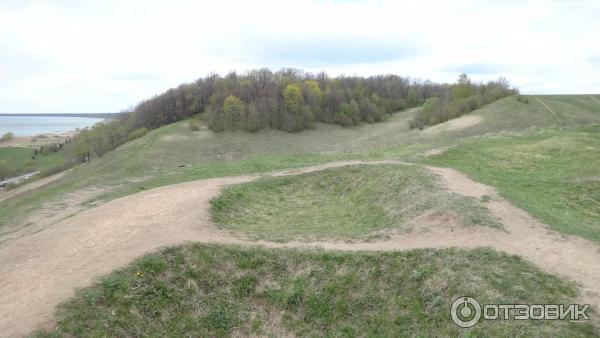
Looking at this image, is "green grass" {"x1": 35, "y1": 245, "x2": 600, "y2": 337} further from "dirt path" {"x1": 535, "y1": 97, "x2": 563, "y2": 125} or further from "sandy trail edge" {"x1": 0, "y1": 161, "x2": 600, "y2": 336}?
"dirt path" {"x1": 535, "y1": 97, "x2": 563, "y2": 125}

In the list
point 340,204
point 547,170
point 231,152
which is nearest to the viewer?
point 340,204

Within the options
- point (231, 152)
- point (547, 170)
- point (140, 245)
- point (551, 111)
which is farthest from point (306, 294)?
point (551, 111)

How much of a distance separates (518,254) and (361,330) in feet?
14.8

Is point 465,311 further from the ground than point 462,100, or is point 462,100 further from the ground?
point 462,100

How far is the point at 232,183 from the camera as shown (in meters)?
19.6

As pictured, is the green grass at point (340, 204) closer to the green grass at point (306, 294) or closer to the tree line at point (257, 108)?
the green grass at point (306, 294)

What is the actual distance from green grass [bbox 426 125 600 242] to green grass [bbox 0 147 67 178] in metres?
60.4

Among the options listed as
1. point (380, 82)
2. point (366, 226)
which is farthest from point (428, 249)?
point (380, 82)

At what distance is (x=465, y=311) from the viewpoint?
834 cm

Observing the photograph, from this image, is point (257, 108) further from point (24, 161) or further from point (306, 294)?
point (24, 161)

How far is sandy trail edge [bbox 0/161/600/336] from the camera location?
8.63m

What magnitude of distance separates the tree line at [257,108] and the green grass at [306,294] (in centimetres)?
4006

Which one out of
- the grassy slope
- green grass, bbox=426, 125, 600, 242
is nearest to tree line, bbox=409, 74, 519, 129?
the grassy slope

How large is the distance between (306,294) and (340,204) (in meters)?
8.42
